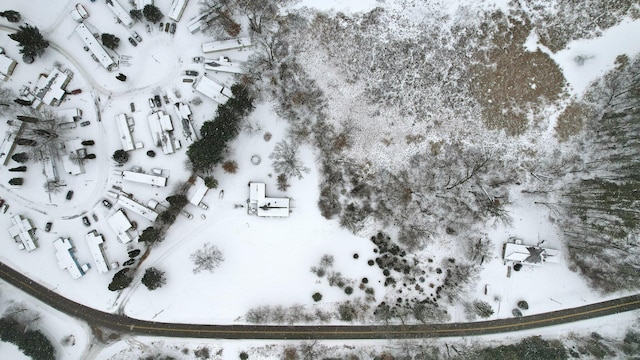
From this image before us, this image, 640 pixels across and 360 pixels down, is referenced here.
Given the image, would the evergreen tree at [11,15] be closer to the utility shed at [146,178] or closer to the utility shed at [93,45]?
the utility shed at [93,45]

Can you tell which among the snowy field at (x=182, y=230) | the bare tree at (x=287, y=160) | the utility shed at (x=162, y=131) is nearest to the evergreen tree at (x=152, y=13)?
the snowy field at (x=182, y=230)

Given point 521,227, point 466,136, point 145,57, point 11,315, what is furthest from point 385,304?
point 11,315

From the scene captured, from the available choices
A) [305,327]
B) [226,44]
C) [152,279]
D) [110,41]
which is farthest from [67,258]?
[226,44]

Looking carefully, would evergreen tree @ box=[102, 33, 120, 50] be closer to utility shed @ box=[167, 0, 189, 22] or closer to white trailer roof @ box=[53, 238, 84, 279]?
utility shed @ box=[167, 0, 189, 22]

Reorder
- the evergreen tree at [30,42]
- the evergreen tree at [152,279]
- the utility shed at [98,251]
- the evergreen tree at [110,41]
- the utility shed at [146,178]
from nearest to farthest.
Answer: the evergreen tree at [152,279] → the evergreen tree at [30,42] → the evergreen tree at [110,41] → the utility shed at [146,178] → the utility shed at [98,251]

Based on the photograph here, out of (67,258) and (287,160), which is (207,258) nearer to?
(287,160)

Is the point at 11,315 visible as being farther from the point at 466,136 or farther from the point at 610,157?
the point at 610,157

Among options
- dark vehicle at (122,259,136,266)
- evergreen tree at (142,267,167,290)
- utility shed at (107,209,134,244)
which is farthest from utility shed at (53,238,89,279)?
evergreen tree at (142,267,167,290)
